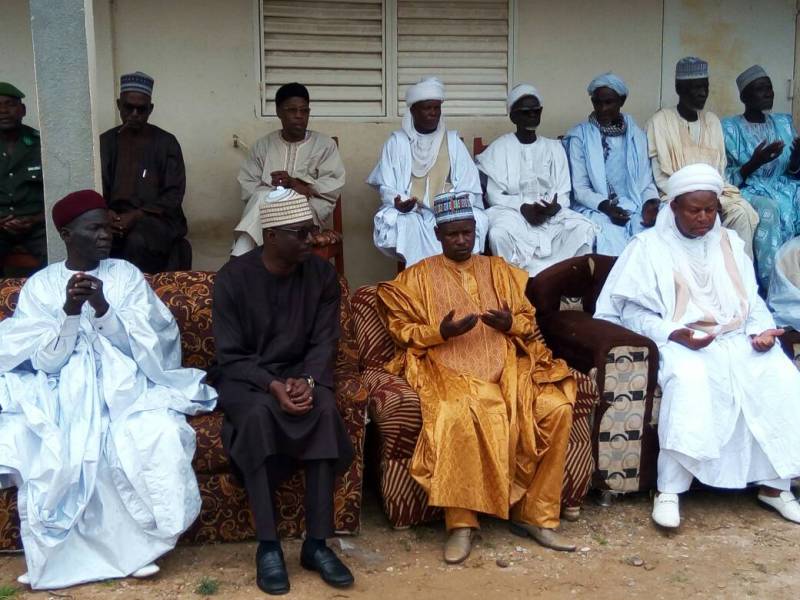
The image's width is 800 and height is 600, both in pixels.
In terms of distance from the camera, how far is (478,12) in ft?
26.2

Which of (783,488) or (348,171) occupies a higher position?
(348,171)

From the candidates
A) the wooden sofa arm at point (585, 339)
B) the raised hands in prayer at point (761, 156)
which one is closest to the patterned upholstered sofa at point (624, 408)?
the wooden sofa arm at point (585, 339)

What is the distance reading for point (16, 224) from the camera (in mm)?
6375

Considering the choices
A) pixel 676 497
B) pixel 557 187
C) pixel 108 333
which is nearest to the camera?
pixel 108 333

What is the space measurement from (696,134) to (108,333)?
4.76 metres

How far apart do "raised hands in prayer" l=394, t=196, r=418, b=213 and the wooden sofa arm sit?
147cm

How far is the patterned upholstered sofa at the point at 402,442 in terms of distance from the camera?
4891mm

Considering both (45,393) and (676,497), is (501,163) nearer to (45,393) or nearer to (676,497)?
(676,497)

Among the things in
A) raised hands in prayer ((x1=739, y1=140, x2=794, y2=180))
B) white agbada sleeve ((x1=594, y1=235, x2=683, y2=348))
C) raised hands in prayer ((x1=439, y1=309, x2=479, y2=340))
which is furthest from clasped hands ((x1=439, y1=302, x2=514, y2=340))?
raised hands in prayer ((x1=739, y1=140, x2=794, y2=180))

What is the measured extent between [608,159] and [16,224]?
4190 mm

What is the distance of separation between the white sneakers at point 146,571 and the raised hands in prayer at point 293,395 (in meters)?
0.92

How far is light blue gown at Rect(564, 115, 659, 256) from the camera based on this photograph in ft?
24.0

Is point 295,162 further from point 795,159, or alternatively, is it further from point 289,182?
point 795,159

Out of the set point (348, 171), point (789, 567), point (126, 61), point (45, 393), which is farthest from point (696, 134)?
point (45, 393)
